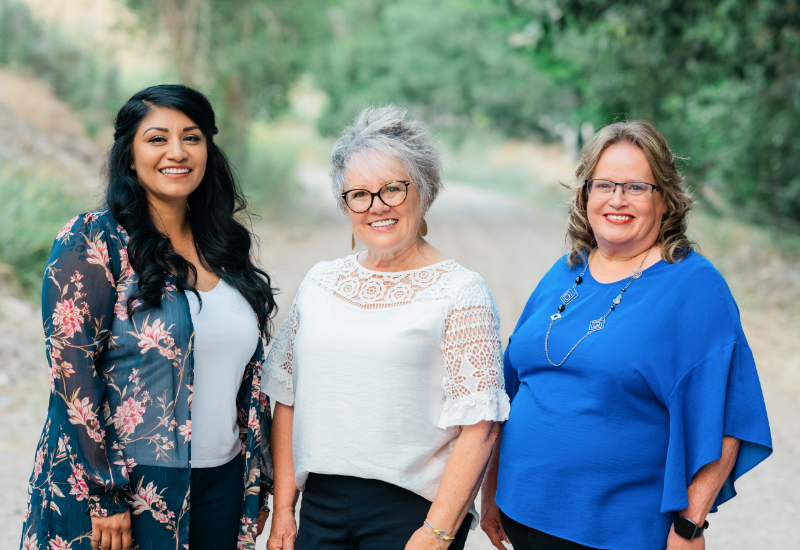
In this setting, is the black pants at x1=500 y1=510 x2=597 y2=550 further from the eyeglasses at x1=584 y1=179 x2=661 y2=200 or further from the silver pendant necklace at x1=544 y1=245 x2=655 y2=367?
the eyeglasses at x1=584 y1=179 x2=661 y2=200

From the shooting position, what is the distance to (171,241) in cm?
246

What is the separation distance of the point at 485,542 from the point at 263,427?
2.21m

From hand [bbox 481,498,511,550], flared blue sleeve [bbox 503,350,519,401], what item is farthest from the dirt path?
flared blue sleeve [bbox 503,350,519,401]

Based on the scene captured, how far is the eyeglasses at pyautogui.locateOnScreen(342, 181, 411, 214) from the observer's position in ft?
7.37

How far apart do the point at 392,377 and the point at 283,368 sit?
468 mm

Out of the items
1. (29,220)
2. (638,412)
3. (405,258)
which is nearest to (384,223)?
(405,258)

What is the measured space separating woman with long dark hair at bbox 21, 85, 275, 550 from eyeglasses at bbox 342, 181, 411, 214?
53 cm

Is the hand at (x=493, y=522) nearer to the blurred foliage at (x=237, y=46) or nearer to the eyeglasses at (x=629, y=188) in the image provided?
the eyeglasses at (x=629, y=188)

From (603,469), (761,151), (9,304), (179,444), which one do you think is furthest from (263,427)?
(761,151)

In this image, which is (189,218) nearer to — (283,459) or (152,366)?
(152,366)

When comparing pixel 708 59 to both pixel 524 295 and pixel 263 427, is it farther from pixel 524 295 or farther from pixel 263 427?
pixel 263 427

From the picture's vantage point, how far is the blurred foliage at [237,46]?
13852mm

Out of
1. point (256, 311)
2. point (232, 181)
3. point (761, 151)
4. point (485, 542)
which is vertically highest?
point (761, 151)

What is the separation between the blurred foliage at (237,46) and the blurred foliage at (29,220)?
5.67m
